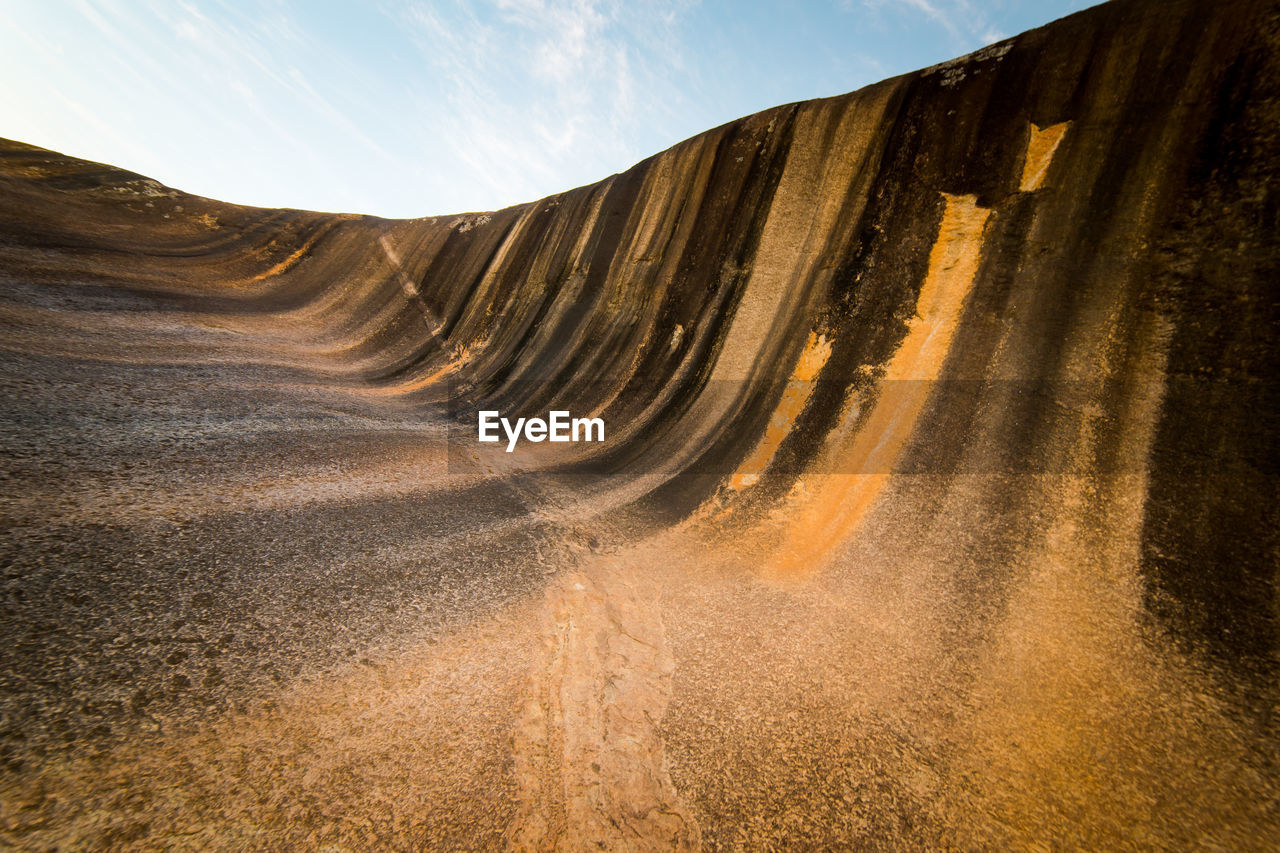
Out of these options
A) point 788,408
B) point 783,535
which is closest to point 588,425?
point 788,408

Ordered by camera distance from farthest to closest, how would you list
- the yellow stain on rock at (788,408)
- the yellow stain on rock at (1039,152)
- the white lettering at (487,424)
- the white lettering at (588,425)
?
the white lettering at (487,424) → the white lettering at (588,425) → the yellow stain on rock at (788,408) → the yellow stain on rock at (1039,152)

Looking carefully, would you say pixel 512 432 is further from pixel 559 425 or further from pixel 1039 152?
pixel 1039 152

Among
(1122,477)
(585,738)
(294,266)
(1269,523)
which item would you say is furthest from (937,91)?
(294,266)

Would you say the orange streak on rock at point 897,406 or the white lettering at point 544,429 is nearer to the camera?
the orange streak on rock at point 897,406

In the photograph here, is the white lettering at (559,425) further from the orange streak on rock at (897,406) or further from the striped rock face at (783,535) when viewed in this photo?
the orange streak on rock at (897,406)

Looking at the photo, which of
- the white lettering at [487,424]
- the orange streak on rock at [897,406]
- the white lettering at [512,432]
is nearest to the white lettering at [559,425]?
the white lettering at [512,432]

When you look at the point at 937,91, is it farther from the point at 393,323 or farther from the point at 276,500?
the point at 393,323

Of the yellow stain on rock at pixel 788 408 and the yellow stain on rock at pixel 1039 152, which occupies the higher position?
the yellow stain on rock at pixel 1039 152

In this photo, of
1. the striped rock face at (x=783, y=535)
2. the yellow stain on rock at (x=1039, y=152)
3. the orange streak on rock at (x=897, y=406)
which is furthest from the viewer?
the yellow stain on rock at (x=1039, y=152)

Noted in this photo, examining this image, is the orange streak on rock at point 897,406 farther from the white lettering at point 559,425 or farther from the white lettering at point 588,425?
the white lettering at point 559,425
